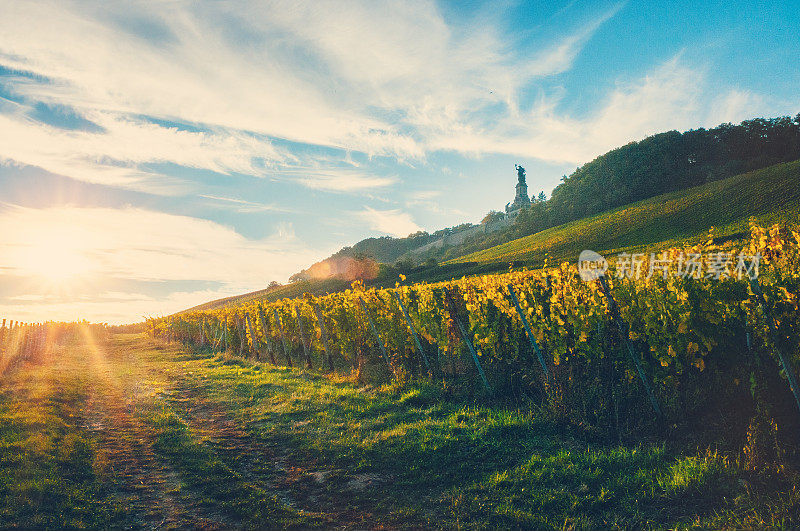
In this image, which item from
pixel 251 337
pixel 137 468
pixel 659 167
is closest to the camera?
pixel 137 468

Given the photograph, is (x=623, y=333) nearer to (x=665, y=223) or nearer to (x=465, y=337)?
(x=465, y=337)

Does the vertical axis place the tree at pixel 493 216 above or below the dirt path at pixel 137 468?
above

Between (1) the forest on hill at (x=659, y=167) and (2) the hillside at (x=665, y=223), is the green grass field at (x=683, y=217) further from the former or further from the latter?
(1) the forest on hill at (x=659, y=167)

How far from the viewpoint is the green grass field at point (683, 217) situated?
165ft

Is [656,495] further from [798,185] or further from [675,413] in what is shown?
[798,185]

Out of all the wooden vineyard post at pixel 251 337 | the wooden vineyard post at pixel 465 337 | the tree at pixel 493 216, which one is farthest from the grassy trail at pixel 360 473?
the tree at pixel 493 216

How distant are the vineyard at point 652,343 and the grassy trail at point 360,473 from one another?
30.1 inches

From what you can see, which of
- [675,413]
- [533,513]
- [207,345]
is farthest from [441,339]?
[207,345]

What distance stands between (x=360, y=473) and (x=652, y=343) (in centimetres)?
452

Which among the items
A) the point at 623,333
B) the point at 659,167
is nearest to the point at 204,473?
the point at 623,333

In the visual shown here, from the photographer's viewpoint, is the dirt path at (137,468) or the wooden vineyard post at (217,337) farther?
the wooden vineyard post at (217,337)

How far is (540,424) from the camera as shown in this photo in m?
6.30

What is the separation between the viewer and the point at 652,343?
626 cm

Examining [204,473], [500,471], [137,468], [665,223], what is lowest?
[500,471]
